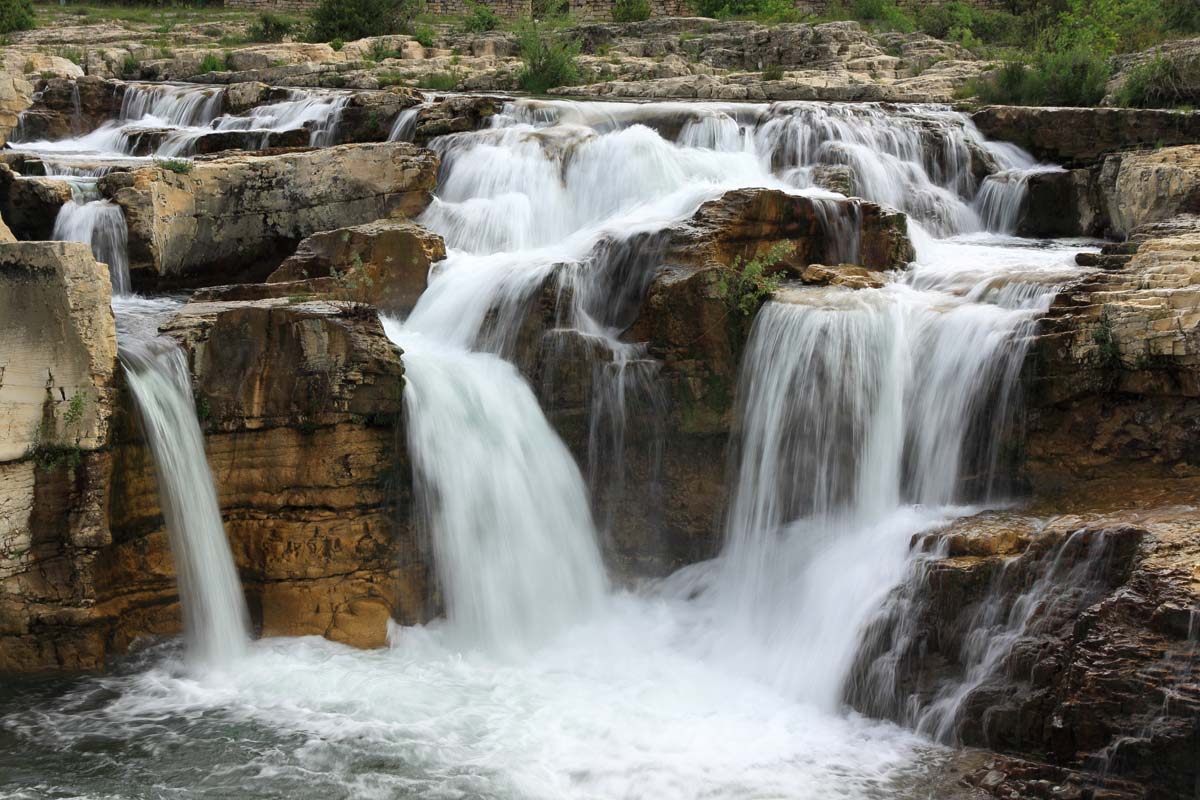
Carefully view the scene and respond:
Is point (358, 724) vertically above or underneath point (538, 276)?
underneath

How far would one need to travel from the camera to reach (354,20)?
82.9ft

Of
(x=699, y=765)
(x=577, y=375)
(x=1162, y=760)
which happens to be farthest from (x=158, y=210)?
(x=1162, y=760)

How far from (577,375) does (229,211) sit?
16.8ft

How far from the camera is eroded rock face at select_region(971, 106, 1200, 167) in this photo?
46.9ft

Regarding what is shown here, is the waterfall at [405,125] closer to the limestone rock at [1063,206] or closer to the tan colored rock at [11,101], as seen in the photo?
the tan colored rock at [11,101]

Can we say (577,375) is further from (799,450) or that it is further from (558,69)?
(558,69)

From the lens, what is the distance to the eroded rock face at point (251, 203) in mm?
11812

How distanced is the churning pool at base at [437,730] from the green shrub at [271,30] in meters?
20.5

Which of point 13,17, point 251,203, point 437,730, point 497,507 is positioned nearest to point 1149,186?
point 497,507

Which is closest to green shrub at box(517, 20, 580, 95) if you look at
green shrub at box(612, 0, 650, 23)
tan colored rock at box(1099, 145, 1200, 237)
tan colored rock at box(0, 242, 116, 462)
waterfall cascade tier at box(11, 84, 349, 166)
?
waterfall cascade tier at box(11, 84, 349, 166)

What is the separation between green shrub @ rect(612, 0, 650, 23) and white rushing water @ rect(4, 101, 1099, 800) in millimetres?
16790

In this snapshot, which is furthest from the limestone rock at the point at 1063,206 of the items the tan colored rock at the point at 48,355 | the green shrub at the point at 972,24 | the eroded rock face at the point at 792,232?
the green shrub at the point at 972,24

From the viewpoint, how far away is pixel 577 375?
31.9 ft

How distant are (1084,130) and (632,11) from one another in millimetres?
15081
